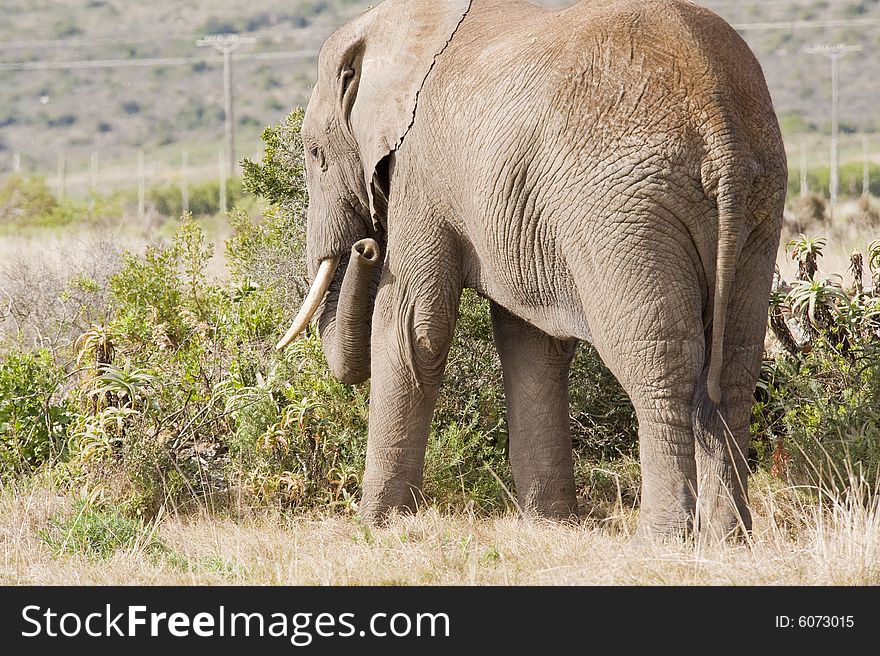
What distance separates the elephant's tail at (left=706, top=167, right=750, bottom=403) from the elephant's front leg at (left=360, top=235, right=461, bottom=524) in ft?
5.02

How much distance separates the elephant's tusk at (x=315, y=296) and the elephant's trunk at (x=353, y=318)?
0.09 meters

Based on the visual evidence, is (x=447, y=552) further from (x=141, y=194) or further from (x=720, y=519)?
(x=141, y=194)

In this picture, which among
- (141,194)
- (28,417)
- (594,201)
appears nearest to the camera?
(594,201)

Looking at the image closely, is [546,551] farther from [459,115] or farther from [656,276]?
[459,115]

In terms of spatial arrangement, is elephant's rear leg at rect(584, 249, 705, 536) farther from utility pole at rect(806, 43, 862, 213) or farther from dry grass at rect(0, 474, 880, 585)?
utility pole at rect(806, 43, 862, 213)

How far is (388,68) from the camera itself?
19.2 feet

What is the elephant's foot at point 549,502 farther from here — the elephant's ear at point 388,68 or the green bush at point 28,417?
the green bush at point 28,417

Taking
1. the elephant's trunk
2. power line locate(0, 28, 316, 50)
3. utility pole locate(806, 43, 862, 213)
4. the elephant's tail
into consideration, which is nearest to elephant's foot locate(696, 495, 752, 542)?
the elephant's tail

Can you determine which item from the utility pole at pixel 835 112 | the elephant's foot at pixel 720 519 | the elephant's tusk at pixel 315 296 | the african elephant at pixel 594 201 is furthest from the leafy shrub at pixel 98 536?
the utility pole at pixel 835 112

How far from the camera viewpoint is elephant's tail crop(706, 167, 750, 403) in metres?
4.55

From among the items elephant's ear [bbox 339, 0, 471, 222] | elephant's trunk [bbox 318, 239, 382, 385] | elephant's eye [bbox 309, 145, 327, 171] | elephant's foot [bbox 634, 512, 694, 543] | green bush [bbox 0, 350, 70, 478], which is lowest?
elephant's foot [bbox 634, 512, 694, 543]

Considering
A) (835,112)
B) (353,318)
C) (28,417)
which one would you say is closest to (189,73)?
(835,112)

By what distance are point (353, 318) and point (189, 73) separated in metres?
54.1

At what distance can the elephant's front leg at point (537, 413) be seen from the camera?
6.22 meters
